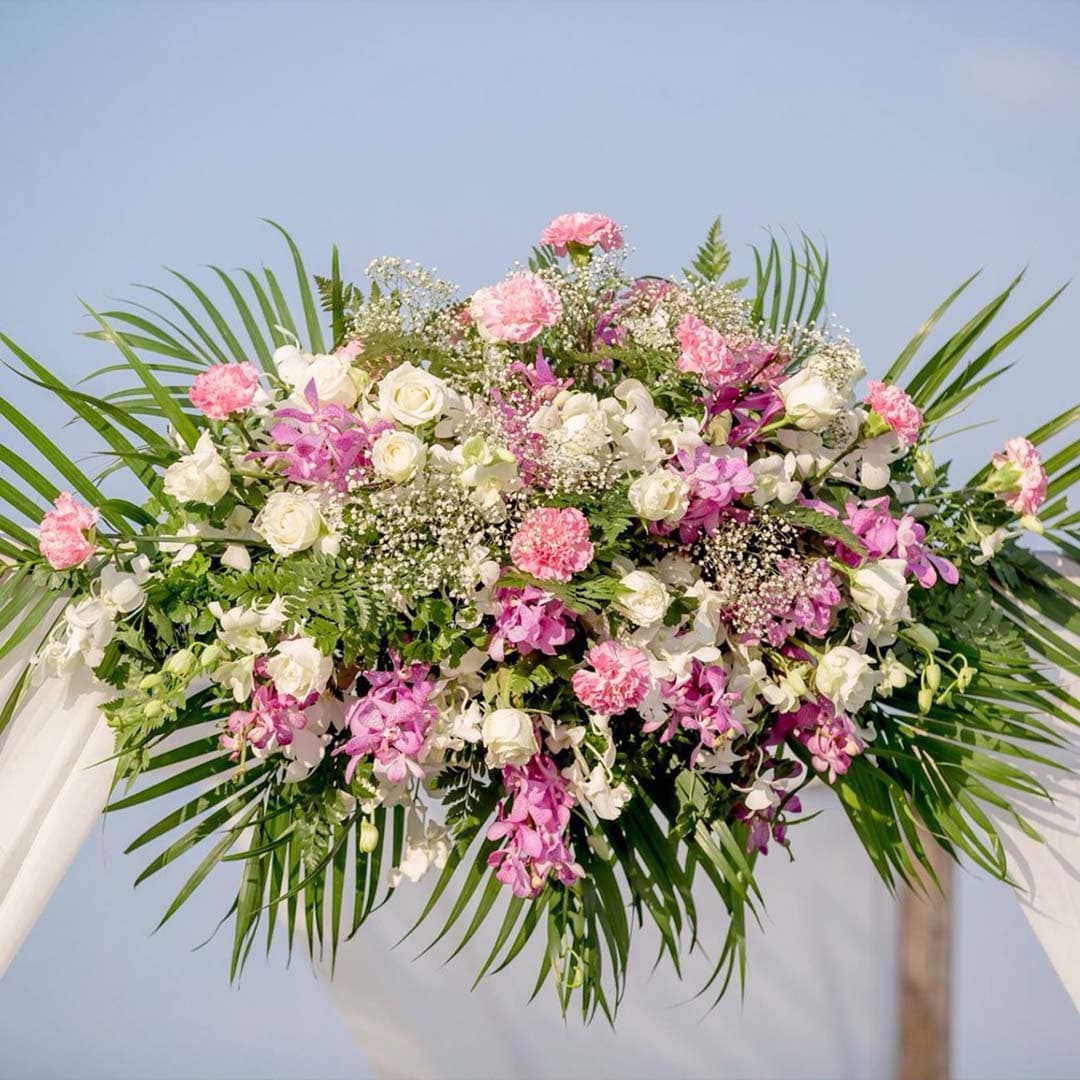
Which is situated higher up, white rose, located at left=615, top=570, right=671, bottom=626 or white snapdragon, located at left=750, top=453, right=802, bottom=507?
white snapdragon, located at left=750, top=453, right=802, bottom=507

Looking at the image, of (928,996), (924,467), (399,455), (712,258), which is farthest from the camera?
(928,996)

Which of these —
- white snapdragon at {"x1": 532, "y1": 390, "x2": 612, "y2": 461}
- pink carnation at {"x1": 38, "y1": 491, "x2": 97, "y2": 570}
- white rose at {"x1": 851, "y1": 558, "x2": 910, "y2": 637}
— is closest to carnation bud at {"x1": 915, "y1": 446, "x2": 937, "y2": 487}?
white rose at {"x1": 851, "y1": 558, "x2": 910, "y2": 637}

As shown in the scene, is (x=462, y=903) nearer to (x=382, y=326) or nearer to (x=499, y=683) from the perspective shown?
(x=499, y=683)

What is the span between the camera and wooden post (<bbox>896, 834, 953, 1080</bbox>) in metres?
2.58

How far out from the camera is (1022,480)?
1396 millimetres

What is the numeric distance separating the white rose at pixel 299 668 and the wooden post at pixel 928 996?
1.73 m

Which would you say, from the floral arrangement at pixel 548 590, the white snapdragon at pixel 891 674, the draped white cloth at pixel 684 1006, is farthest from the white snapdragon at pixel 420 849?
the draped white cloth at pixel 684 1006

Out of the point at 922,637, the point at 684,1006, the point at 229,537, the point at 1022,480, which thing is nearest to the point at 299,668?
the point at 229,537

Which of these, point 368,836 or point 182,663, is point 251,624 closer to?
point 182,663

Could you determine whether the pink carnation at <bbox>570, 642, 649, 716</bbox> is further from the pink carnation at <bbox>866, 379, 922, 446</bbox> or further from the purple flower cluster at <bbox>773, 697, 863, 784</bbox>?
the pink carnation at <bbox>866, 379, 922, 446</bbox>

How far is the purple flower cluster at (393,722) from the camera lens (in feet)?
3.95

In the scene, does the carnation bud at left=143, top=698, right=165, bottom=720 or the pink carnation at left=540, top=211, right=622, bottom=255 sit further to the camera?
the pink carnation at left=540, top=211, right=622, bottom=255

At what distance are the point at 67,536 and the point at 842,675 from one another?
740 mm

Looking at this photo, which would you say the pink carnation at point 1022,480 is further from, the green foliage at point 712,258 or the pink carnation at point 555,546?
the pink carnation at point 555,546
